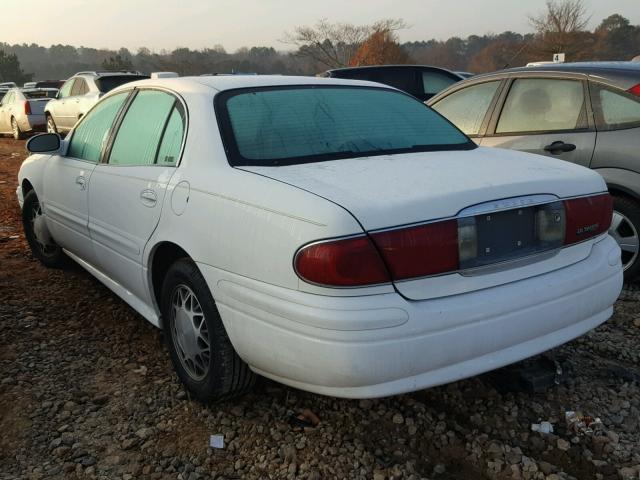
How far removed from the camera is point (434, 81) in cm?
1110

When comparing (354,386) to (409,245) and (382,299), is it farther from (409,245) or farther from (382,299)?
(409,245)

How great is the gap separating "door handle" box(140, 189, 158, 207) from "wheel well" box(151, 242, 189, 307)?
0.21 metres

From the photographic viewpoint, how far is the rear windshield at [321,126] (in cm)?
260

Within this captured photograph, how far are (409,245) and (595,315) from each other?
1054mm

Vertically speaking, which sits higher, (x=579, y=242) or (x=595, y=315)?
(x=579, y=242)

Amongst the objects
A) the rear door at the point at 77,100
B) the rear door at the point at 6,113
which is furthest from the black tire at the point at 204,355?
the rear door at the point at 6,113

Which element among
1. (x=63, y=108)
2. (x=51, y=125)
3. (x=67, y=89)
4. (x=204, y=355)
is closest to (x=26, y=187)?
(x=204, y=355)

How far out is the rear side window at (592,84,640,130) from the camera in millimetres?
3873

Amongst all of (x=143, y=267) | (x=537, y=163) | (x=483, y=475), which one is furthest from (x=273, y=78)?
(x=483, y=475)

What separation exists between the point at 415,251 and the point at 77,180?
101 inches

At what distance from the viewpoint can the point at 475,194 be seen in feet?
7.02

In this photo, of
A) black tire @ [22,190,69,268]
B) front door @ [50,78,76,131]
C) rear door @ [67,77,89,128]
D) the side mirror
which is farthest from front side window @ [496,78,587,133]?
front door @ [50,78,76,131]

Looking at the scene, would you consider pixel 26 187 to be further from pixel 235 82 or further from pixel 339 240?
pixel 339 240

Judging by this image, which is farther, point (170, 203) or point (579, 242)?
point (170, 203)
